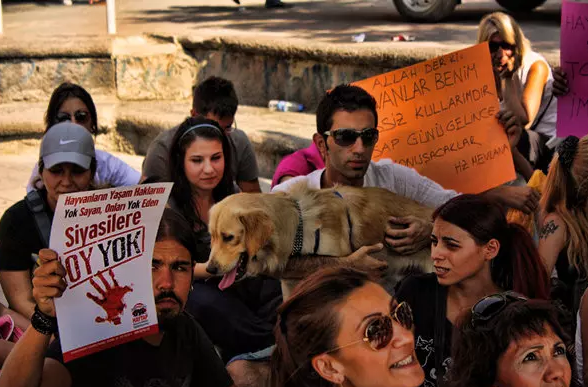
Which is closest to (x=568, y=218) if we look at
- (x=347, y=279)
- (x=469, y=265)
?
(x=469, y=265)

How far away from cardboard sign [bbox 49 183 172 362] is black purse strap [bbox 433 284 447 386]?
1.05 metres

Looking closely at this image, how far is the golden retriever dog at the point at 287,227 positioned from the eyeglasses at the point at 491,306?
1167 mm

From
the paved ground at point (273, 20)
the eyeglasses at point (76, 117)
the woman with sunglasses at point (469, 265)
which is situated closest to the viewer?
the woman with sunglasses at point (469, 265)

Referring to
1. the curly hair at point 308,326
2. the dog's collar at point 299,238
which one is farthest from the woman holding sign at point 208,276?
the curly hair at point 308,326

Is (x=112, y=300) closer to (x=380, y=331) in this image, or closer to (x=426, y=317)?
(x=380, y=331)

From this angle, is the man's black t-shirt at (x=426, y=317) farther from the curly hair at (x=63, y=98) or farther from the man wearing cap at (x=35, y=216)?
the curly hair at (x=63, y=98)

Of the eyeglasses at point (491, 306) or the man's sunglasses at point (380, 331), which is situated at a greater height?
the man's sunglasses at point (380, 331)

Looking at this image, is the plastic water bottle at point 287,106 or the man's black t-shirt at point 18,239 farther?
the plastic water bottle at point 287,106

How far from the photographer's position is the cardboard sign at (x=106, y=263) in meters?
3.06

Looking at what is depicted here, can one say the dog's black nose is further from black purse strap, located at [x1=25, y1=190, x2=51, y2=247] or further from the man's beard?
black purse strap, located at [x1=25, y1=190, x2=51, y2=247]

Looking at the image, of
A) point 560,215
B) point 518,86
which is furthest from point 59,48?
point 560,215

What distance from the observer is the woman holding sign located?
182 inches

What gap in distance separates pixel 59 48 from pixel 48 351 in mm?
7675

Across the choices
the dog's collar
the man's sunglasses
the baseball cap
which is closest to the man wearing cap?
the baseball cap
